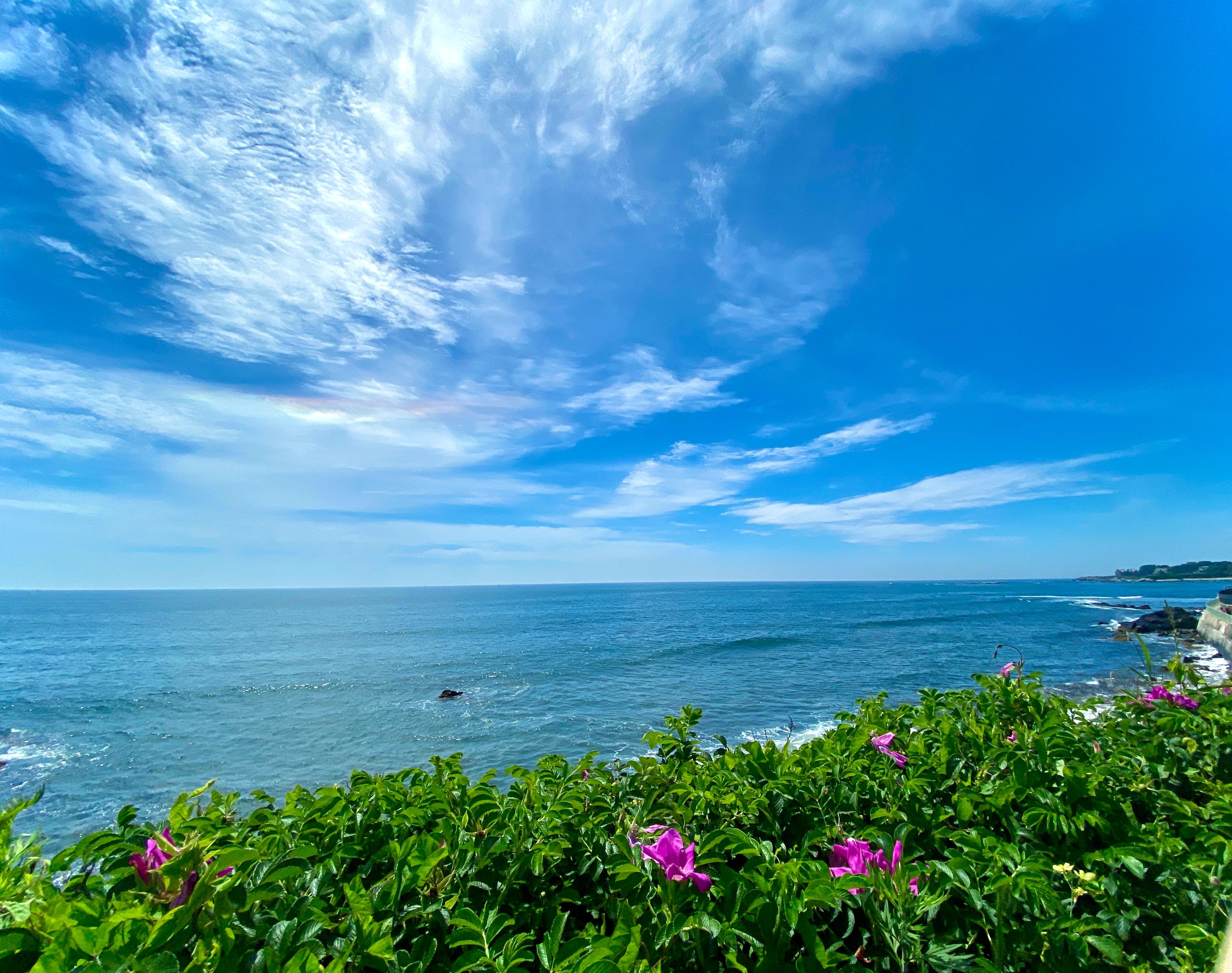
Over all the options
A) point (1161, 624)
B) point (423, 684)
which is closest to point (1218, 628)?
point (1161, 624)

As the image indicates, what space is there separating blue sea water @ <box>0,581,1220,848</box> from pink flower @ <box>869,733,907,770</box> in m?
3.15

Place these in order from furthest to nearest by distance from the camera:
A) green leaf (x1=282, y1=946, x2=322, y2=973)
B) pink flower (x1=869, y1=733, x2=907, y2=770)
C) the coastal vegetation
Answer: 1. pink flower (x1=869, y1=733, x2=907, y2=770)
2. the coastal vegetation
3. green leaf (x1=282, y1=946, x2=322, y2=973)

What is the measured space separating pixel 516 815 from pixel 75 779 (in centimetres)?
2628

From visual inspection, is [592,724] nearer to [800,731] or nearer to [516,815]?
[800,731]

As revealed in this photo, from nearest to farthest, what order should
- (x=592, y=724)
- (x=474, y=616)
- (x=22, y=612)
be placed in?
(x=592, y=724) → (x=474, y=616) → (x=22, y=612)

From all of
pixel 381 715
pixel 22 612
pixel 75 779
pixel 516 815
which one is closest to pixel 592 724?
pixel 381 715

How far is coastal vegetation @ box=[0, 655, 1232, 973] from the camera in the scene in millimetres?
1267

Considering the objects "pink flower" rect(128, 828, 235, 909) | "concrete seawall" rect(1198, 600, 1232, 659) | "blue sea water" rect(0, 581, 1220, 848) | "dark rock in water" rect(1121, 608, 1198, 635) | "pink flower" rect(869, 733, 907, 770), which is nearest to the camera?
"pink flower" rect(128, 828, 235, 909)

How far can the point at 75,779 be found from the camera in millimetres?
18719

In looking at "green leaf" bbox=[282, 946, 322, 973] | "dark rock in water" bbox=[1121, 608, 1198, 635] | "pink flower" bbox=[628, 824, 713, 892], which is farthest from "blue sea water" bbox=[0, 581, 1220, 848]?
"dark rock in water" bbox=[1121, 608, 1198, 635]

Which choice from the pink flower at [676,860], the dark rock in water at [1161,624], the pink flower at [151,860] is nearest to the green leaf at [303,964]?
the pink flower at [151,860]

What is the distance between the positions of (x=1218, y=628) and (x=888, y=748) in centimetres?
4782

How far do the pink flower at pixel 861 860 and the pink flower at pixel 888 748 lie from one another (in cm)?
79

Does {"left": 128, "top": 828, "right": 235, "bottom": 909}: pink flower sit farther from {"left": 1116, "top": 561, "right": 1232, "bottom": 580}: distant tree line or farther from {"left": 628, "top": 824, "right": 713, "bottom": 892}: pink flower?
{"left": 1116, "top": 561, "right": 1232, "bottom": 580}: distant tree line
